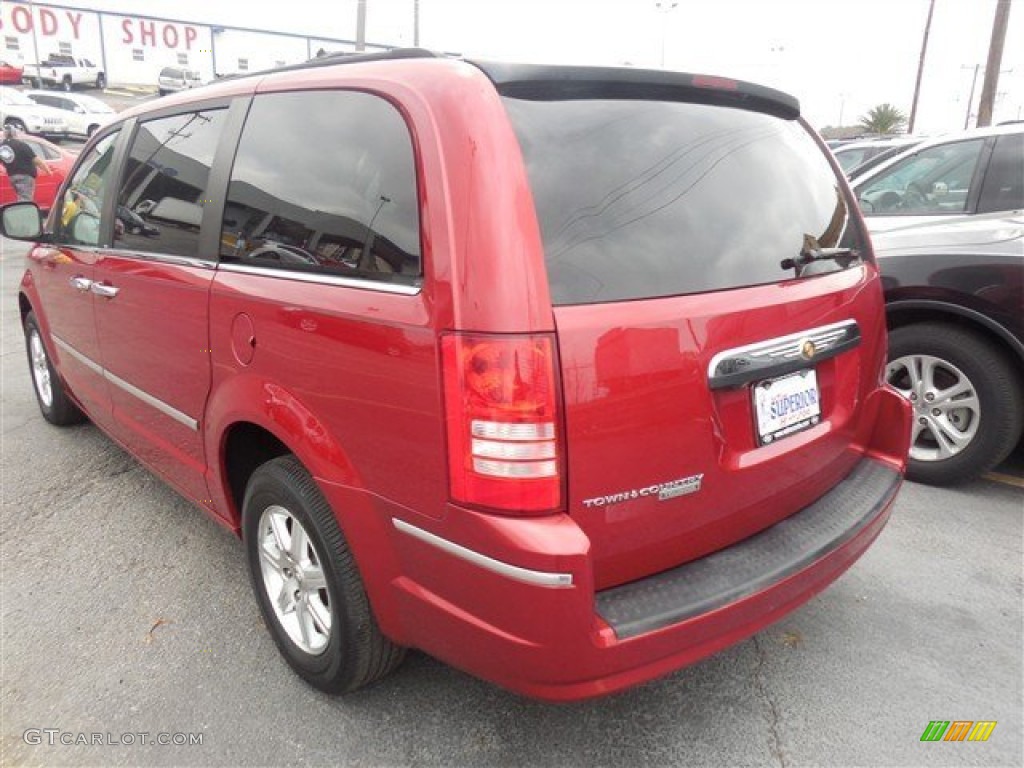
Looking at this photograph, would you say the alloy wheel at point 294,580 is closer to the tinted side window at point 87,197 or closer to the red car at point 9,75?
the tinted side window at point 87,197

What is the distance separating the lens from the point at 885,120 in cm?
4344

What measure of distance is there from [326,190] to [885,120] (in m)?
49.6

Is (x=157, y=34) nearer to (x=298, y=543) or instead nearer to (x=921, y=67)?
(x=921, y=67)

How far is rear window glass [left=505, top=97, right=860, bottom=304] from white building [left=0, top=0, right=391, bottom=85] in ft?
150

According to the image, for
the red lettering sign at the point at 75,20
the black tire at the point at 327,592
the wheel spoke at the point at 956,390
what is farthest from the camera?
the red lettering sign at the point at 75,20

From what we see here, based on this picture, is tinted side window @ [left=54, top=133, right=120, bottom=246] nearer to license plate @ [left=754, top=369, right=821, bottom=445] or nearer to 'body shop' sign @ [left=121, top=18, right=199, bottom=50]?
license plate @ [left=754, top=369, right=821, bottom=445]

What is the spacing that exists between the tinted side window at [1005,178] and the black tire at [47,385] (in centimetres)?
538

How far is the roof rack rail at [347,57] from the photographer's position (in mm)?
1928

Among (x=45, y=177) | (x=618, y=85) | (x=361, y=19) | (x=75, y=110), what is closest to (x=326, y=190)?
(x=618, y=85)

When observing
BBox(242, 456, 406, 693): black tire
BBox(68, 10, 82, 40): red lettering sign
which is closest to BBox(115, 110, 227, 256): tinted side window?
BBox(242, 456, 406, 693): black tire

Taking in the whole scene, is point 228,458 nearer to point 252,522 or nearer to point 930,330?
point 252,522

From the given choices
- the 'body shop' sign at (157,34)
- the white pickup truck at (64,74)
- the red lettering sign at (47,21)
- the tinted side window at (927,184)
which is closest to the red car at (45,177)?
the tinted side window at (927,184)

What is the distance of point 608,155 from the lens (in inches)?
72.0

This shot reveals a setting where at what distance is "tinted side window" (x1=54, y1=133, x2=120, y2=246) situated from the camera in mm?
3332
